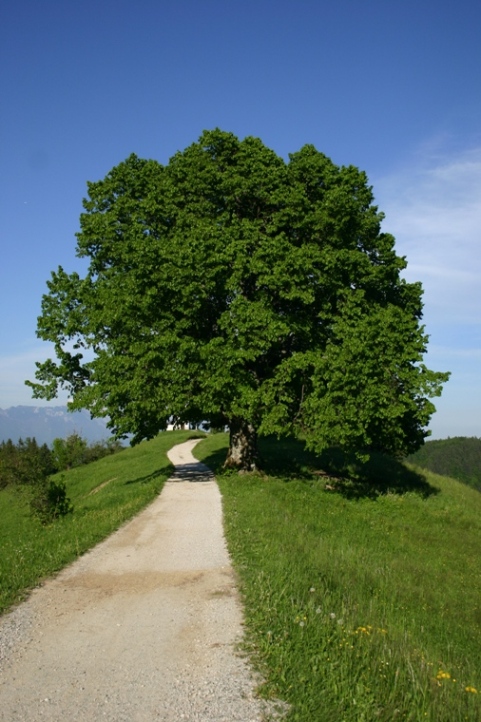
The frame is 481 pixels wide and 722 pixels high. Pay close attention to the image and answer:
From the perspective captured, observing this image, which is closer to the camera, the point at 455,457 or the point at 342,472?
the point at 342,472

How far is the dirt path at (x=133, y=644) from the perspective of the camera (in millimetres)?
5371

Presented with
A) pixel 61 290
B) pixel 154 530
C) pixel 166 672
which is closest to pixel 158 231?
pixel 61 290

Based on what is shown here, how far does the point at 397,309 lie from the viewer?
21547mm

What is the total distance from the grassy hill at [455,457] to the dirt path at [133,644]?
14572 cm

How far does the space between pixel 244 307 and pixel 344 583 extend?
12493mm

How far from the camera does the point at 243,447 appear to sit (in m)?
24.2

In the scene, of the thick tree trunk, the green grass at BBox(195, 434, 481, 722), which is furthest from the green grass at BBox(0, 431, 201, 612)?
the thick tree trunk

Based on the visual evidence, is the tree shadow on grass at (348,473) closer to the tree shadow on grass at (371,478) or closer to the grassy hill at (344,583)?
the tree shadow on grass at (371,478)

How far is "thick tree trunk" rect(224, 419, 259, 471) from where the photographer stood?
24.0 metres

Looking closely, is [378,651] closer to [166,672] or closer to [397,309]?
[166,672]

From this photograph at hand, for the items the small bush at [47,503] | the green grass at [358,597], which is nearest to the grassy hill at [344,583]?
the green grass at [358,597]

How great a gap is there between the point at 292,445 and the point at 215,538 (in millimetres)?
27423

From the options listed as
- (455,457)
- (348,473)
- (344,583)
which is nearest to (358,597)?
(344,583)

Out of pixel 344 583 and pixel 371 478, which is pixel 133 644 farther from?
pixel 371 478
